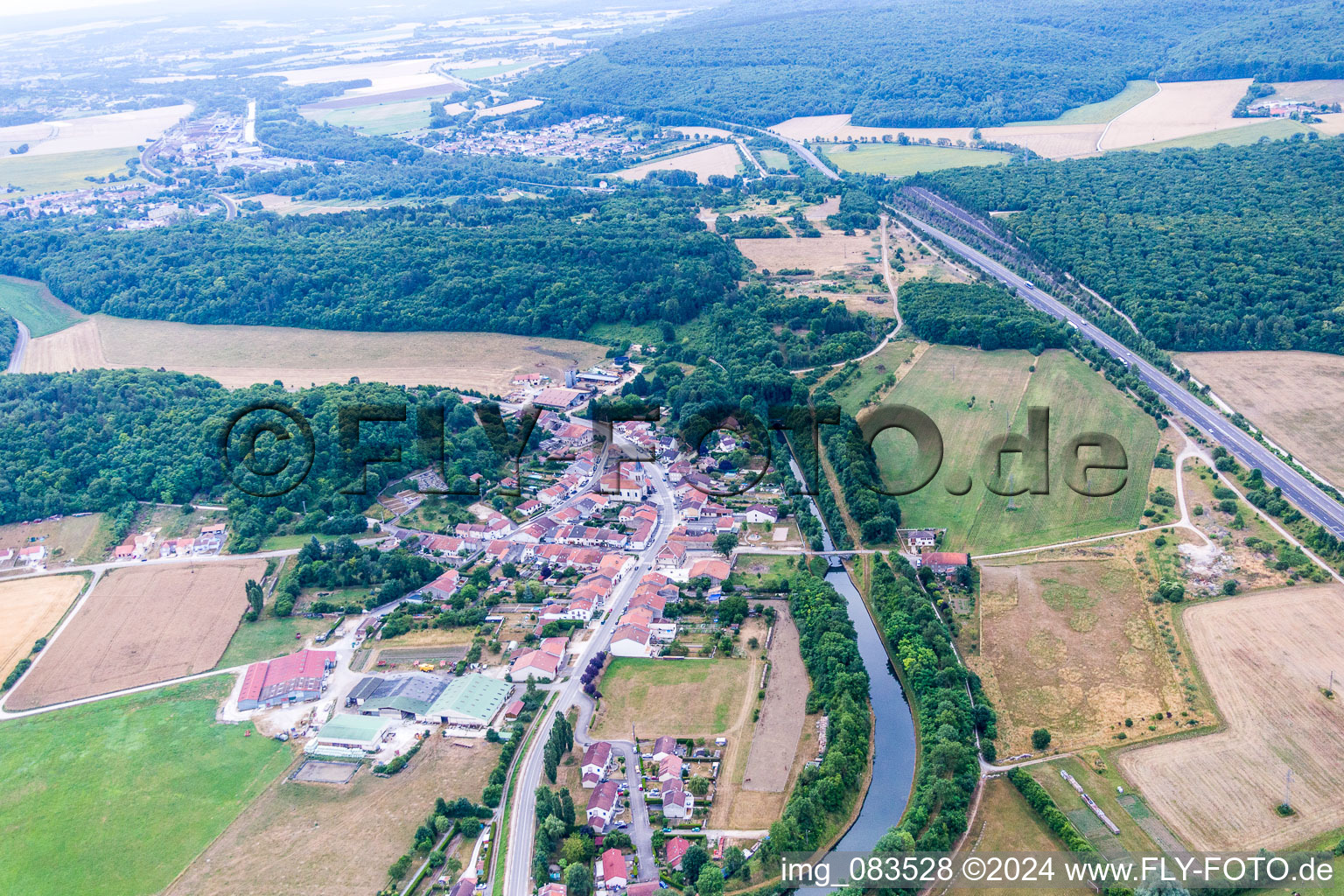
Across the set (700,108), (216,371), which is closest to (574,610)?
(216,371)

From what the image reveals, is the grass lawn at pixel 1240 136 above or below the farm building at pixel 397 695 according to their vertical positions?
above

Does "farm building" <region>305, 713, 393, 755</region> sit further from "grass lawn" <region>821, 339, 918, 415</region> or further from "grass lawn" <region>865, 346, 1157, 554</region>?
"grass lawn" <region>821, 339, 918, 415</region>

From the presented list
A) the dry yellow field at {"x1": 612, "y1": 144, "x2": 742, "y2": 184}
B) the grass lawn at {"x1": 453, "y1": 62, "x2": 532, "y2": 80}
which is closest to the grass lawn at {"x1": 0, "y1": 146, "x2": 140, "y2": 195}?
the grass lawn at {"x1": 453, "y1": 62, "x2": 532, "y2": 80}

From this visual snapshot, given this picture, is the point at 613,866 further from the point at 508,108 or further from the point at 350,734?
the point at 508,108

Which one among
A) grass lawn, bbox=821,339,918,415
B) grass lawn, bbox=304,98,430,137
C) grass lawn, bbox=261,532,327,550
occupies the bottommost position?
grass lawn, bbox=261,532,327,550

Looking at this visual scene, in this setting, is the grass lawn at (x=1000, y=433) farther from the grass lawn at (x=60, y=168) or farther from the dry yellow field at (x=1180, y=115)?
the grass lawn at (x=60, y=168)

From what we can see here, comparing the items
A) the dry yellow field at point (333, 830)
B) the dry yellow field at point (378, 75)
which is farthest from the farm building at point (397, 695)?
the dry yellow field at point (378, 75)
